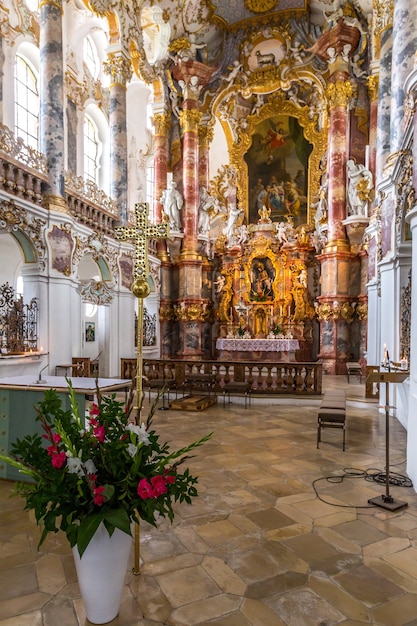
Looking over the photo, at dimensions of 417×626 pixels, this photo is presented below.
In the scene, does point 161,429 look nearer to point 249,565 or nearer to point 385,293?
point 249,565

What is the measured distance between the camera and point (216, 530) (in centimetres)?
362

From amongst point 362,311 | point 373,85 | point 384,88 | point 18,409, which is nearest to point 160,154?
point 373,85

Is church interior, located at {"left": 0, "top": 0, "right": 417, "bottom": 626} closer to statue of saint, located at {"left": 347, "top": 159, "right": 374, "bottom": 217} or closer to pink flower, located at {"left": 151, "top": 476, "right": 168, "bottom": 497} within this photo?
statue of saint, located at {"left": 347, "top": 159, "right": 374, "bottom": 217}

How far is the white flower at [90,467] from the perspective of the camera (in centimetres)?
230

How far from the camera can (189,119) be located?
58.1ft

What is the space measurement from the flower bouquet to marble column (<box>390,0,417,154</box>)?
310 inches

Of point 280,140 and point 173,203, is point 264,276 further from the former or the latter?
point 280,140

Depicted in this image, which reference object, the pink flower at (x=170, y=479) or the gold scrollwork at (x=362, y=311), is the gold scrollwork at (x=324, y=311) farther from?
the pink flower at (x=170, y=479)

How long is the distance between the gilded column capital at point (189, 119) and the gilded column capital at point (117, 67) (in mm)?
3983

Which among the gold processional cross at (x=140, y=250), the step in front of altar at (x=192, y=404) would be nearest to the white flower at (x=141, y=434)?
the gold processional cross at (x=140, y=250)

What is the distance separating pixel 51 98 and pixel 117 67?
460 cm

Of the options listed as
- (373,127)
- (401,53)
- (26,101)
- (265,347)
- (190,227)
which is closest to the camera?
(401,53)

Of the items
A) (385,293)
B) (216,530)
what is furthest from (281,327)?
(216,530)

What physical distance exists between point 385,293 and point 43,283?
7.70 meters
